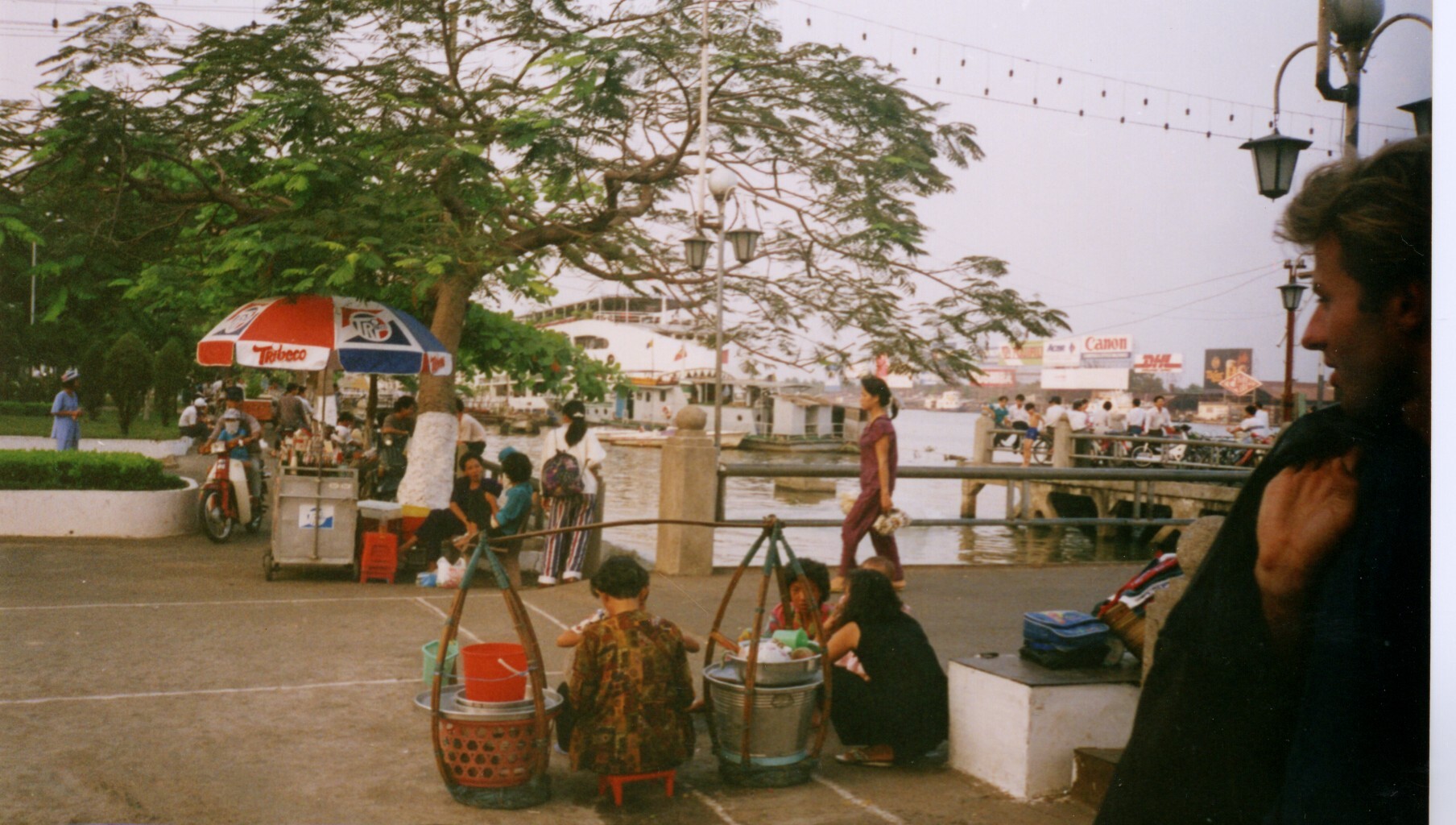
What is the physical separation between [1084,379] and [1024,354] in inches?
42.9

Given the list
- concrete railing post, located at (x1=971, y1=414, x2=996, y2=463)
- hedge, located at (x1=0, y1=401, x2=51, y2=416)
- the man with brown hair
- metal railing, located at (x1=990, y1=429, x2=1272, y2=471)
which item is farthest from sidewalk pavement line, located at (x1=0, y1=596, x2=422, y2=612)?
concrete railing post, located at (x1=971, y1=414, x2=996, y2=463)

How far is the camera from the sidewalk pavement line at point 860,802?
452 centimetres

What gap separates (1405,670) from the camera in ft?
10.2

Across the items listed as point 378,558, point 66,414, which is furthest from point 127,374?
point 378,558

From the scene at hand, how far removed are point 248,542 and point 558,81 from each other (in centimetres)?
578

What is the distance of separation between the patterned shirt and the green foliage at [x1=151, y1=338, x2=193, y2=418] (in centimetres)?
1355

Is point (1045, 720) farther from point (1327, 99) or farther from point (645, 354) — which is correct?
point (645, 354)

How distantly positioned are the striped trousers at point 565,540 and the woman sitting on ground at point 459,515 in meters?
0.57

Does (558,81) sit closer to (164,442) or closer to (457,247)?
(457,247)

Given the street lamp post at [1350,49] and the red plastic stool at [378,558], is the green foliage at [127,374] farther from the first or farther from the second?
the street lamp post at [1350,49]

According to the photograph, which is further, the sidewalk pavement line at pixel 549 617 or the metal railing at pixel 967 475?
the metal railing at pixel 967 475

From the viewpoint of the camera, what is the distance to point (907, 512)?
19.4 m

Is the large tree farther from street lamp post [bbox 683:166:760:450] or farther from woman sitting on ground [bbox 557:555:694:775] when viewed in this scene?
woman sitting on ground [bbox 557:555:694:775]

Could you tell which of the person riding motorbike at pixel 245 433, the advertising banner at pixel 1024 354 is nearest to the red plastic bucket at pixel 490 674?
the advertising banner at pixel 1024 354
